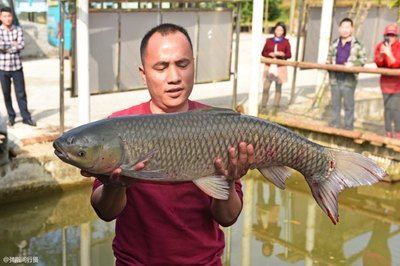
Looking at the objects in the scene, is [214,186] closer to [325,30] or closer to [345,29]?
[345,29]

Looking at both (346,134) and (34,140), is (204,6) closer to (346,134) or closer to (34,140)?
(346,134)

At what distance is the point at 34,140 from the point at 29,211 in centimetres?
105

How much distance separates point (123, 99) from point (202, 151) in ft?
31.9

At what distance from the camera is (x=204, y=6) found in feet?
32.1

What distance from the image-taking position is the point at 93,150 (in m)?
2.15

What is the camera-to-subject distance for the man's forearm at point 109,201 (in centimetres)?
229

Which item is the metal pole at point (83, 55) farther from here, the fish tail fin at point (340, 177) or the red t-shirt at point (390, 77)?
the fish tail fin at point (340, 177)

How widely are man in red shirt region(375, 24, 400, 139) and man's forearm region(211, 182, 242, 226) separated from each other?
20.4ft

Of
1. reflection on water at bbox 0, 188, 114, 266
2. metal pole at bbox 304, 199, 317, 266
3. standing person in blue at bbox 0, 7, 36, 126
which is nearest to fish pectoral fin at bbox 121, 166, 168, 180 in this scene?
reflection on water at bbox 0, 188, 114, 266

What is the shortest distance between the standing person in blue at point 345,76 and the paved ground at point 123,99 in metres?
0.14

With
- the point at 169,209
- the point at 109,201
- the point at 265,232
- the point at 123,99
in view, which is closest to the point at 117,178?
the point at 109,201

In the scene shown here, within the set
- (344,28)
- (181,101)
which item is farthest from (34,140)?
(181,101)

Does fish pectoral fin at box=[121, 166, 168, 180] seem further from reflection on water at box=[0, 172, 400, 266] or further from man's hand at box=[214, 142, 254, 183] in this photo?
reflection on water at box=[0, 172, 400, 266]

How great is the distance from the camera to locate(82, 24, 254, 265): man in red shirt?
2.44 meters
